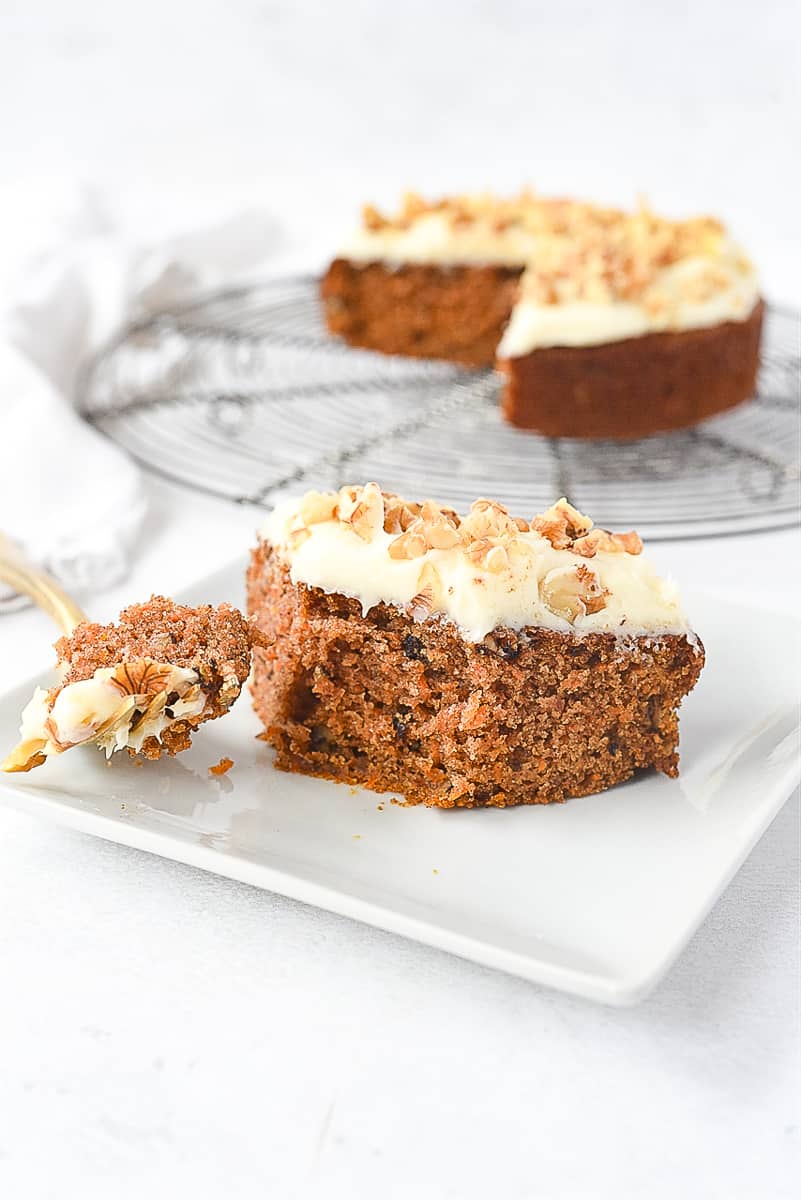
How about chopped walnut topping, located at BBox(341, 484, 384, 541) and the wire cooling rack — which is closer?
chopped walnut topping, located at BBox(341, 484, 384, 541)

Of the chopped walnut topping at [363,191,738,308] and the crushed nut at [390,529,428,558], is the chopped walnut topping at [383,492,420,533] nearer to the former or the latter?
the crushed nut at [390,529,428,558]

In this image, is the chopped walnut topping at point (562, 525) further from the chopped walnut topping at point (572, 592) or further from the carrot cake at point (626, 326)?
the carrot cake at point (626, 326)

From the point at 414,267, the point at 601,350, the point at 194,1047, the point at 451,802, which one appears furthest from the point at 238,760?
the point at 414,267

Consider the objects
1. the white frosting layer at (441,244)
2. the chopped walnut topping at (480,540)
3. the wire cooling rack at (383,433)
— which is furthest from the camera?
the white frosting layer at (441,244)

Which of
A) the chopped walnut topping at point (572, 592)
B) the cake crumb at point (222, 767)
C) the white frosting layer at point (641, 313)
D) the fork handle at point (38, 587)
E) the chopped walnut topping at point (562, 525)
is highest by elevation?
the chopped walnut topping at point (562, 525)

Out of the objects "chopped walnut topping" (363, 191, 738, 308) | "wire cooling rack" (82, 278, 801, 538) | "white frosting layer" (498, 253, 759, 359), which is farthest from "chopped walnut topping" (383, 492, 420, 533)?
"chopped walnut topping" (363, 191, 738, 308)

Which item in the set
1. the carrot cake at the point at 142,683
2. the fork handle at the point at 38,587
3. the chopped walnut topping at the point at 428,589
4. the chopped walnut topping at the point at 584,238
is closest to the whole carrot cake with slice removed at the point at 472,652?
the chopped walnut topping at the point at 428,589
